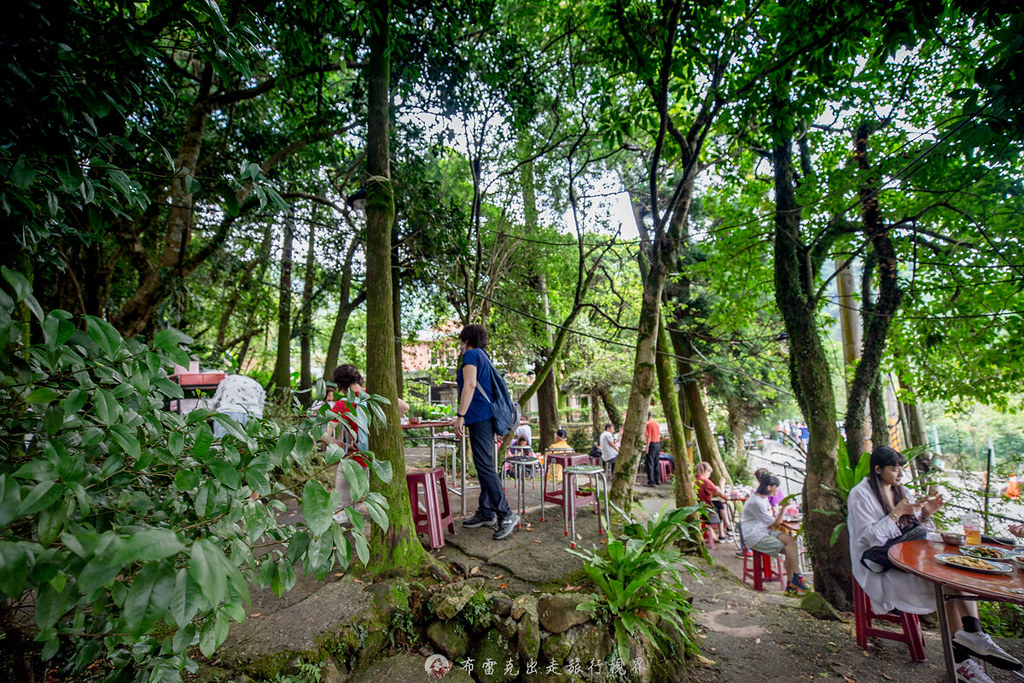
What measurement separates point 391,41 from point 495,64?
75.4 inches

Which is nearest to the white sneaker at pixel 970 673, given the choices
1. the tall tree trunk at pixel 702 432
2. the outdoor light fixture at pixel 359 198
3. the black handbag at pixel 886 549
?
the black handbag at pixel 886 549

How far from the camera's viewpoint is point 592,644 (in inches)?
131

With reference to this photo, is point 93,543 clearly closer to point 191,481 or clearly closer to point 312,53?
point 191,481

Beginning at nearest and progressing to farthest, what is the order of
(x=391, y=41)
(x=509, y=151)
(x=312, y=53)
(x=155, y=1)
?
(x=155, y=1) → (x=391, y=41) → (x=312, y=53) → (x=509, y=151)

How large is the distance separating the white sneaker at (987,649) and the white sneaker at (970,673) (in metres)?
0.09

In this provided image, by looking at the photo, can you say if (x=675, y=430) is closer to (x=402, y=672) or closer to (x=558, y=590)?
(x=558, y=590)

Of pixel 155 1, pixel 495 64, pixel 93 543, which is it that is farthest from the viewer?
pixel 495 64

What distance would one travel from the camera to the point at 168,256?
5414mm

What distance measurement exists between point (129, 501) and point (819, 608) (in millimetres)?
6123

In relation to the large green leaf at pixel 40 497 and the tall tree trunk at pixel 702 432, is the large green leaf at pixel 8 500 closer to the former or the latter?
the large green leaf at pixel 40 497

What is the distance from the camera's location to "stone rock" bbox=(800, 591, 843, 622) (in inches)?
186

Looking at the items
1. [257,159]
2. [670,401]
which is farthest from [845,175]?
[257,159]

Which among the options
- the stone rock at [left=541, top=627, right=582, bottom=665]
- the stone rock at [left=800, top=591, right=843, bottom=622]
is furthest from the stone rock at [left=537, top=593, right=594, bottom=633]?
the stone rock at [left=800, top=591, right=843, bottom=622]

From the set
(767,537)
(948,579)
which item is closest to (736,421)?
(767,537)
